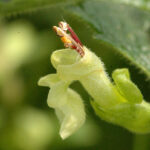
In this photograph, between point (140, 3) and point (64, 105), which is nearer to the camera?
point (64, 105)

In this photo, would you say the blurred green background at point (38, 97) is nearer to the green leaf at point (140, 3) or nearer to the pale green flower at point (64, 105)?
the green leaf at point (140, 3)

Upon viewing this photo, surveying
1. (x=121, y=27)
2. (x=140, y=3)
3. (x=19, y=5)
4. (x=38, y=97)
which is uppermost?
(x=19, y=5)

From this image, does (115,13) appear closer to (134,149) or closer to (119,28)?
(119,28)

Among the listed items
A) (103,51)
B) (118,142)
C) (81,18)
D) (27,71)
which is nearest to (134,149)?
(118,142)

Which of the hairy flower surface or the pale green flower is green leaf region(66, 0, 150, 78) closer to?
the hairy flower surface

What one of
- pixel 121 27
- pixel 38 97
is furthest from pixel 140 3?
pixel 38 97

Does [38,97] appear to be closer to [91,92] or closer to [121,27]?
[121,27]

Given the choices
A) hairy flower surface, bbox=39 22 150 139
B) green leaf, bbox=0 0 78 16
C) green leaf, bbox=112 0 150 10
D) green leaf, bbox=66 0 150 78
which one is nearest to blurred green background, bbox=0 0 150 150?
green leaf, bbox=66 0 150 78

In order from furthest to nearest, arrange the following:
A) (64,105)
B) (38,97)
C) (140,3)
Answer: (38,97), (140,3), (64,105)

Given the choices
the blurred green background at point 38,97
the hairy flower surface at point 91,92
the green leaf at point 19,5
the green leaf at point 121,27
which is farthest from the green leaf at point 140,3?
the blurred green background at point 38,97
